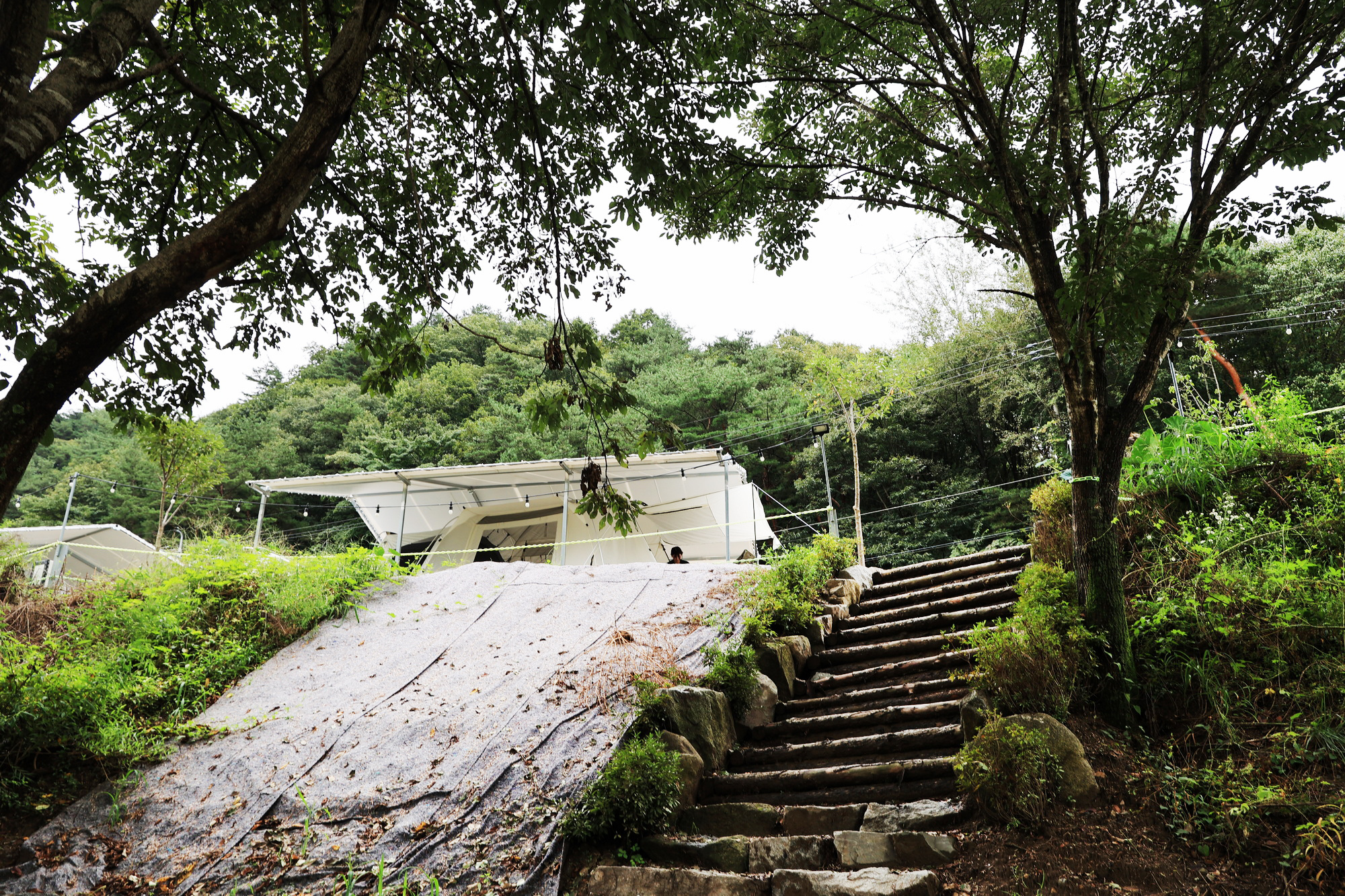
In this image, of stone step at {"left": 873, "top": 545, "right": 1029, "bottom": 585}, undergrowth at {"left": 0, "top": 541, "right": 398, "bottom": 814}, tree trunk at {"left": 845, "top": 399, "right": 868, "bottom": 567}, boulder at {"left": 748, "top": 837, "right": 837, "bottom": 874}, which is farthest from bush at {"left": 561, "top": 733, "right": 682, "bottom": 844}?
tree trunk at {"left": 845, "top": 399, "right": 868, "bottom": 567}

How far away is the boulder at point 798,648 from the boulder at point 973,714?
1910 mm

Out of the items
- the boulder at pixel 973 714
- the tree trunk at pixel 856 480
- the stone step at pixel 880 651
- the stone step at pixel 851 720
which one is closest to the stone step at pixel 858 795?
the boulder at pixel 973 714

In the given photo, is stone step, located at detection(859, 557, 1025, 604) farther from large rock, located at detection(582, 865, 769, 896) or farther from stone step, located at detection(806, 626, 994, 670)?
large rock, located at detection(582, 865, 769, 896)

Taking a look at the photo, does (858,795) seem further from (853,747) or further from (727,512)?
(727,512)

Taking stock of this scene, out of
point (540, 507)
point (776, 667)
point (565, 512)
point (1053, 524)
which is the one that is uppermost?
point (540, 507)

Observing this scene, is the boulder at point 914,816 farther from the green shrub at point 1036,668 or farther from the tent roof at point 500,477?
the tent roof at point 500,477

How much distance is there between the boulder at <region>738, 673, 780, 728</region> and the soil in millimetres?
2042

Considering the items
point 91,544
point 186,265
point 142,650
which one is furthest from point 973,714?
point 91,544

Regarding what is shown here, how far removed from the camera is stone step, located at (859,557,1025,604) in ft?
23.6

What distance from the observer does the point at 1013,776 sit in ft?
12.4

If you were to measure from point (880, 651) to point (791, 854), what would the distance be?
8.90 ft

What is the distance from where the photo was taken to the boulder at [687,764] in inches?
186

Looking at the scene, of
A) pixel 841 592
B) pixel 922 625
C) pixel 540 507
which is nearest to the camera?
pixel 922 625

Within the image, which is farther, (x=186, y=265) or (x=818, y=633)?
(x=818, y=633)
